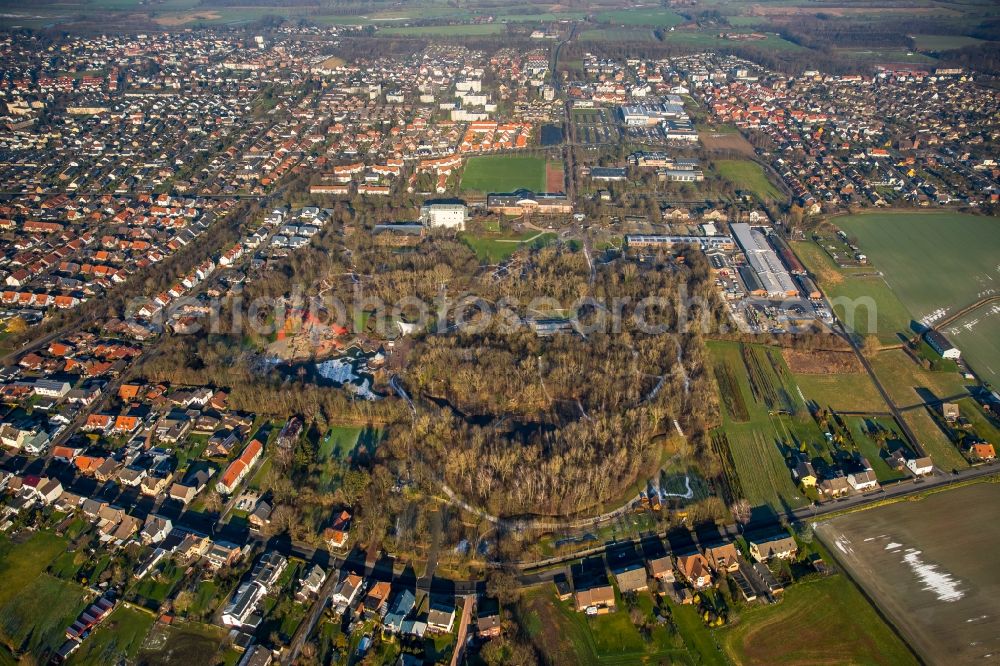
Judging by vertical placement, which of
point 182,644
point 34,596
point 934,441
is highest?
point 934,441

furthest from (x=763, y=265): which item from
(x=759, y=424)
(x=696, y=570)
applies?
(x=696, y=570)

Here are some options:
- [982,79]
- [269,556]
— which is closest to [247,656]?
[269,556]

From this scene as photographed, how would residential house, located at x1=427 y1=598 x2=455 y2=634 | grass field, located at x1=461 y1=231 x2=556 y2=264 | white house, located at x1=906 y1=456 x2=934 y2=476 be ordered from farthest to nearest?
1. grass field, located at x1=461 y1=231 x2=556 y2=264
2. white house, located at x1=906 y1=456 x2=934 y2=476
3. residential house, located at x1=427 y1=598 x2=455 y2=634

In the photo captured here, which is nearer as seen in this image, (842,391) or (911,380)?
(842,391)

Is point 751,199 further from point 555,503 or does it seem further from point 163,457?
point 163,457

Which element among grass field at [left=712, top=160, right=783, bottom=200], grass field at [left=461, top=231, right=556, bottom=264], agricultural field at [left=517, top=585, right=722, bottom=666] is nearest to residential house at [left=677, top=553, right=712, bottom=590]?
agricultural field at [left=517, top=585, right=722, bottom=666]

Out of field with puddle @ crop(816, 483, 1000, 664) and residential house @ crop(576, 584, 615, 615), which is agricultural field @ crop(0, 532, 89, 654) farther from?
field with puddle @ crop(816, 483, 1000, 664)

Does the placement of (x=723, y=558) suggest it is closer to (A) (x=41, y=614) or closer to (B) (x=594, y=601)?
(B) (x=594, y=601)
